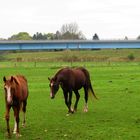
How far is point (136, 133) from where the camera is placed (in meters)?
12.9

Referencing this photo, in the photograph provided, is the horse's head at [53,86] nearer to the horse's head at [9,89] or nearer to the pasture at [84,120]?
the pasture at [84,120]

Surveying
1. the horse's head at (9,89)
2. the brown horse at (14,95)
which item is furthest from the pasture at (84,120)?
the horse's head at (9,89)

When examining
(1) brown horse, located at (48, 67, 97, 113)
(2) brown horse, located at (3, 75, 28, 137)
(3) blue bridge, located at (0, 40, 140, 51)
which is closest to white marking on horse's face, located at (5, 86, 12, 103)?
(2) brown horse, located at (3, 75, 28, 137)

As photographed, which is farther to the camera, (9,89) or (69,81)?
(69,81)

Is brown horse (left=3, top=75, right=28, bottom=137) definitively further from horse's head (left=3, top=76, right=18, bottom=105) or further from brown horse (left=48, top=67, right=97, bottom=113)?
brown horse (left=48, top=67, right=97, bottom=113)

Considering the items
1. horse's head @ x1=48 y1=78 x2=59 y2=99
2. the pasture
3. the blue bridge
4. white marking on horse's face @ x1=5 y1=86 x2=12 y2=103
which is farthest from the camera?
the blue bridge

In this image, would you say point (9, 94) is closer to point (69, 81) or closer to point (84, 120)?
point (84, 120)

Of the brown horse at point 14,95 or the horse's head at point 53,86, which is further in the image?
the horse's head at point 53,86

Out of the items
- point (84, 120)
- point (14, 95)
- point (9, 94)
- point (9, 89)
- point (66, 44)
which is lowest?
point (84, 120)

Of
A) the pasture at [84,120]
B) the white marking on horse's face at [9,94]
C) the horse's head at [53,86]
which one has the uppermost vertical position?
the white marking on horse's face at [9,94]

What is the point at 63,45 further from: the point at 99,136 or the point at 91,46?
the point at 99,136

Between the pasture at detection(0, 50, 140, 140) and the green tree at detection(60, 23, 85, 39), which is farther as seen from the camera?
the green tree at detection(60, 23, 85, 39)

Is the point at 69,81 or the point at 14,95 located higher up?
the point at 14,95

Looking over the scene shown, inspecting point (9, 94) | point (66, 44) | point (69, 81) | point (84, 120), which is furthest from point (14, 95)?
point (66, 44)
